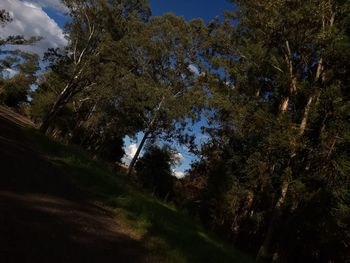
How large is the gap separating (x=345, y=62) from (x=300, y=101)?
4002 millimetres

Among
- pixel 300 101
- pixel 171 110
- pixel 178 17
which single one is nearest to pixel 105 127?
pixel 171 110

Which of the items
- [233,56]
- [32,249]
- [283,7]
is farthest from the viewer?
[233,56]

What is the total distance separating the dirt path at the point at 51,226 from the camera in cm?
533

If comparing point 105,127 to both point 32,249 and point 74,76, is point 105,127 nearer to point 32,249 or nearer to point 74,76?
point 74,76

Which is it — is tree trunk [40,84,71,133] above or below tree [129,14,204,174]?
below

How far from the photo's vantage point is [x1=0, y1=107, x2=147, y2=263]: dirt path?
5328 millimetres

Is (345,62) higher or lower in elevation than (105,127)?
higher

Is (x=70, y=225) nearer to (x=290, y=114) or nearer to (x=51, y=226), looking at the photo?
(x=51, y=226)

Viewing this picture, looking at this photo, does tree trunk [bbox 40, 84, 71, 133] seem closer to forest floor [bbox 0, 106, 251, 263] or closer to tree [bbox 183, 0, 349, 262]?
tree [bbox 183, 0, 349, 262]

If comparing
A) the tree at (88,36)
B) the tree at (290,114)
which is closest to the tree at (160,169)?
the tree at (88,36)

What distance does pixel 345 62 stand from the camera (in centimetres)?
1773

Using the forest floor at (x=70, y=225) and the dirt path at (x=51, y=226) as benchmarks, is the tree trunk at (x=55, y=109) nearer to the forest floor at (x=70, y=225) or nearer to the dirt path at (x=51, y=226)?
the forest floor at (x=70, y=225)

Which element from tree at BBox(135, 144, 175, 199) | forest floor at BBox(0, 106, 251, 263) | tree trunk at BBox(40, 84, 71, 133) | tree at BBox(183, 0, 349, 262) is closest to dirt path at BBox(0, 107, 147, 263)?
forest floor at BBox(0, 106, 251, 263)

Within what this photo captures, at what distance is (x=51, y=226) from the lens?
6613mm
